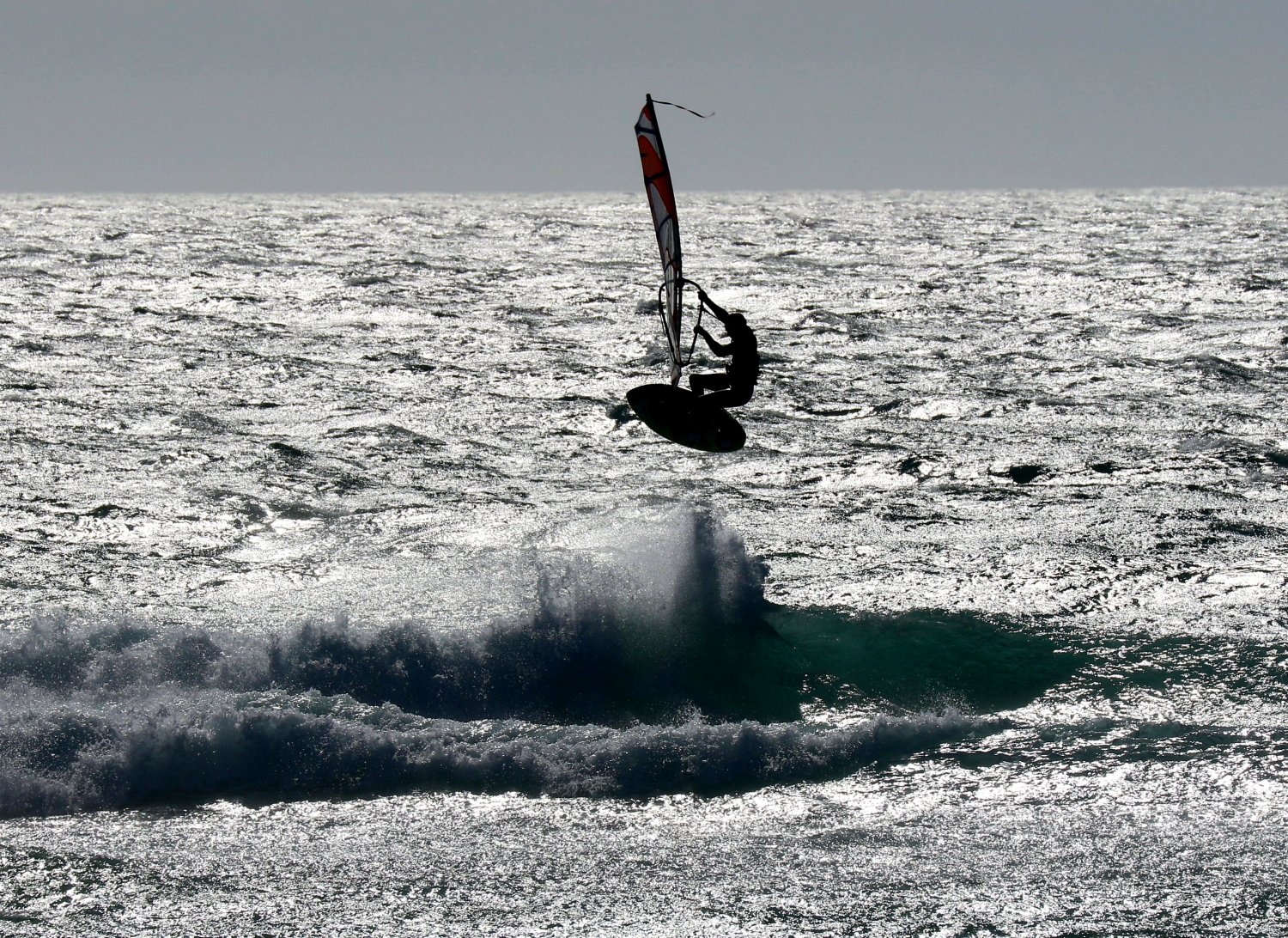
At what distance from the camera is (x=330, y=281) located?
27219mm

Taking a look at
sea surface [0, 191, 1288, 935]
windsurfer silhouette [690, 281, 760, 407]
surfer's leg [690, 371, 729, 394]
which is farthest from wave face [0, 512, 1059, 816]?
windsurfer silhouette [690, 281, 760, 407]

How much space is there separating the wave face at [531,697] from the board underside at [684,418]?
104cm

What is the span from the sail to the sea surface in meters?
1.88

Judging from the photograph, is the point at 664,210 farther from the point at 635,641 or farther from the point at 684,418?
the point at 635,641

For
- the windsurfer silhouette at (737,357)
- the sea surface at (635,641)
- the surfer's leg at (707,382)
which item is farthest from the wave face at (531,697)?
the windsurfer silhouette at (737,357)

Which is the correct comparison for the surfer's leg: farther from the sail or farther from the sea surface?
the sea surface

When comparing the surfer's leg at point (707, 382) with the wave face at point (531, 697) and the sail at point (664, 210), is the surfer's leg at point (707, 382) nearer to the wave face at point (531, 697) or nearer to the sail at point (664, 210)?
the sail at point (664, 210)

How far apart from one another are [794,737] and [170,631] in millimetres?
4210

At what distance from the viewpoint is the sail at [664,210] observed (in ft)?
29.0

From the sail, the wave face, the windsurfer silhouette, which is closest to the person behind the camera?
the wave face

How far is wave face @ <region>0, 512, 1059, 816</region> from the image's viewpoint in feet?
23.6

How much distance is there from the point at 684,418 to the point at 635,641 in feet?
5.59

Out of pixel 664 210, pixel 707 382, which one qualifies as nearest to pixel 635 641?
pixel 707 382

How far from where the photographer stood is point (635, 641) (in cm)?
897
